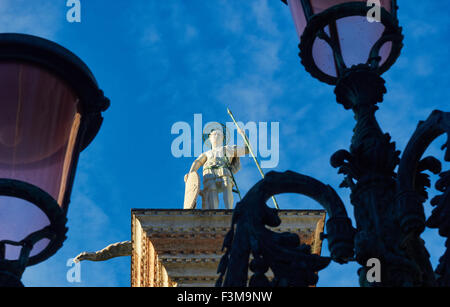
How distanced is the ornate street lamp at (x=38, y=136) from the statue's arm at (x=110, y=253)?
14.6 meters

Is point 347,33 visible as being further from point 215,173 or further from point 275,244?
point 215,173

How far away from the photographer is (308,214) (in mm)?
16031

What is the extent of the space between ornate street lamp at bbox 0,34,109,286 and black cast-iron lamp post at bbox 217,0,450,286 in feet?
2.82

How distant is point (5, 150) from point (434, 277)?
1955mm

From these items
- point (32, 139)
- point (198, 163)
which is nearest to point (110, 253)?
point (198, 163)

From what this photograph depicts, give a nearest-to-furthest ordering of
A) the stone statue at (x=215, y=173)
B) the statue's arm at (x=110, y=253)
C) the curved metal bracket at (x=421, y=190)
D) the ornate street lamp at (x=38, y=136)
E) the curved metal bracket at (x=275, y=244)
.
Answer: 1. the curved metal bracket at (x=421, y=190)
2. the curved metal bracket at (x=275, y=244)
3. the ornate street lamp at (x=38, y=136)
4. the stone statue at (x=215, y=173)
5. the statue's arm at (x=110, y=253)

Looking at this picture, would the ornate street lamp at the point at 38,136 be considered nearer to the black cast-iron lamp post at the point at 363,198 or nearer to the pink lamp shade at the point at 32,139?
the pink lamp shade at the point at 32,139

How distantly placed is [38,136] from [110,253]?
1493 centimetres

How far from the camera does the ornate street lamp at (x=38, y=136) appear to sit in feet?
11.8

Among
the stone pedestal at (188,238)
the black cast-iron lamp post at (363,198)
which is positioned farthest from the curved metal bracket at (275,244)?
the stone pedestal at (188,238)

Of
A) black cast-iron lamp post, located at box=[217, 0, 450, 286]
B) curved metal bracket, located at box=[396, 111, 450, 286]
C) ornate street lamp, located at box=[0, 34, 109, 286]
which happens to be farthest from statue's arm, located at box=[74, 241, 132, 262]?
curved metal bracket, located at box=[396, 111, 450, 286]

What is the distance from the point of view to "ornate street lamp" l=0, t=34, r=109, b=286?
141 inches
